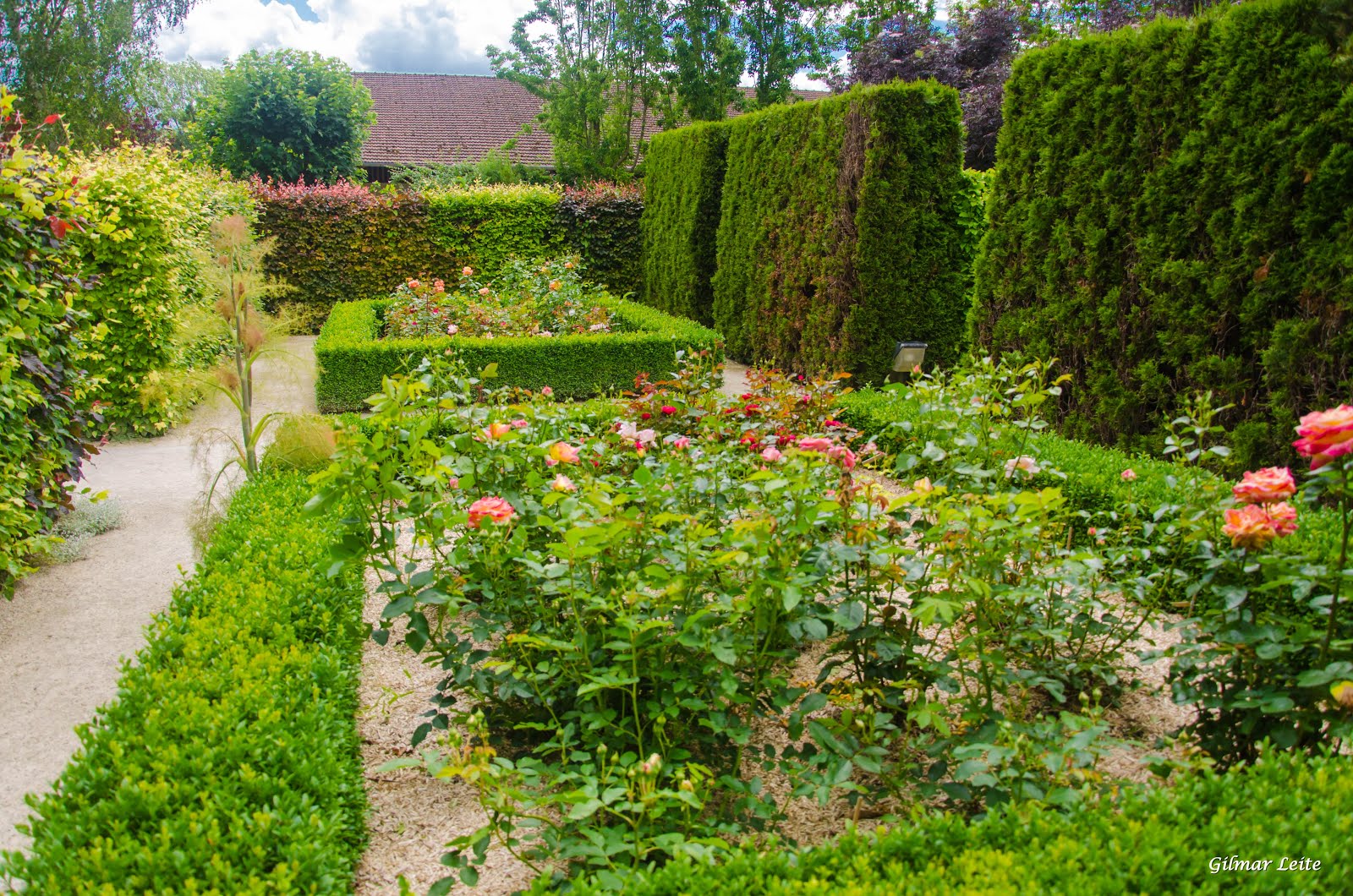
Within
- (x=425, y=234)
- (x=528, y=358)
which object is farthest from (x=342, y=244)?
(x=528, y=358)

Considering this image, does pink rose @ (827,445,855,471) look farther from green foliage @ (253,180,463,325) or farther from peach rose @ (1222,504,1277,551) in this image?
green foliage @ (253,180,463,325)

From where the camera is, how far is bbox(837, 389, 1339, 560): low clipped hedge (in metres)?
3.11

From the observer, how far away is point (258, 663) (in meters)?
2.50

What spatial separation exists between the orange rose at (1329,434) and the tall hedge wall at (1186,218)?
9.39 ft

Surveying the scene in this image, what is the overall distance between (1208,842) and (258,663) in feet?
7.83

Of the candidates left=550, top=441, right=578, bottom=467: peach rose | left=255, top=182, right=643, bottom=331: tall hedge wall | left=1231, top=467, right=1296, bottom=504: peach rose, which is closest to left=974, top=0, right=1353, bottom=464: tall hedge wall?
left=1231, top=467, right=1296, bottom=504: peach rose

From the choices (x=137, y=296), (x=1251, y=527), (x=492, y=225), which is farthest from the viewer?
(x=492, y=225)

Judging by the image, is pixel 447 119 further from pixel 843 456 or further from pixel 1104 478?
pixel 843 456

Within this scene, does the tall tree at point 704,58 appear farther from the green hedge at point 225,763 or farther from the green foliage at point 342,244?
the green hedge at point 225,763

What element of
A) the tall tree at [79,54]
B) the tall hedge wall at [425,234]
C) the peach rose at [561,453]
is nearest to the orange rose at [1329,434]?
the peach rose at [561,453]

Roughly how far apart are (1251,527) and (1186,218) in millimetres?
3494

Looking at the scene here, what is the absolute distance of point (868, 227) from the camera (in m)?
8.01

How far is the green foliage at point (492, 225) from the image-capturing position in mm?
15133

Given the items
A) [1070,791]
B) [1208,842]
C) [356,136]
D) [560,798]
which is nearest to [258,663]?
[560,798]
